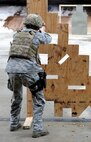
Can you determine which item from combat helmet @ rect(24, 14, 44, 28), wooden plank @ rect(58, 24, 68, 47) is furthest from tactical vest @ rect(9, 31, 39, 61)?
wooden plank @ rect(58, 24, 68, 47)

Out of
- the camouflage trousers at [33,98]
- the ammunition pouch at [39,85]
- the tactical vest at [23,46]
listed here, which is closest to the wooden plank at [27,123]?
the camouflage trousers at [33,98]

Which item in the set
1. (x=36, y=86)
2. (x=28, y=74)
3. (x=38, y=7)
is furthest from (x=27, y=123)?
(x=38, y=7)

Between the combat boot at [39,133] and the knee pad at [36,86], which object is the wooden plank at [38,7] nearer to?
the knee pad at [36,86]

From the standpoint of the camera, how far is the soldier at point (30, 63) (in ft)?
16.2

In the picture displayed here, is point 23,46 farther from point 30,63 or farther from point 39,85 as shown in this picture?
point 39,85

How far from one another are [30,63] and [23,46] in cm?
22

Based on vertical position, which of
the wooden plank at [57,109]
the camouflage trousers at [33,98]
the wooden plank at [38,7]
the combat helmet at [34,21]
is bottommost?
the wooden plank at [57,109]

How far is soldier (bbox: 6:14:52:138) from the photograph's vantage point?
494cm

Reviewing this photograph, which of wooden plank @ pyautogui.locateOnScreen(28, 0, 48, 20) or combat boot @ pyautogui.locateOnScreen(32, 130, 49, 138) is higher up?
wooden plank @ pyautogui.locateOnScreen(28, 0, 48, 20)

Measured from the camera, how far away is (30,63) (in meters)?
4.97

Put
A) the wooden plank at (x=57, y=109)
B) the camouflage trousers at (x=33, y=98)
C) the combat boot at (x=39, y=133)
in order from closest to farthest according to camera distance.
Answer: the camouflage trousers at (x=33, y=98), the combat boot at (x=39, y=133), the wooden plank at (x=57, y=109)

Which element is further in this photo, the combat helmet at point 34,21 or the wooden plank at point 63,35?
the wooden plank at point 63,35

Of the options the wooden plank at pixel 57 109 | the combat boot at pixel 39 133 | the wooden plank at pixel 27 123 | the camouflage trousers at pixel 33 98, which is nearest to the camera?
the camouflage trousers at pixel 33 98

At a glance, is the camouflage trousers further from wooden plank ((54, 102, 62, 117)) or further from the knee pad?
wooden plank ((54, 102, 62, 117))
